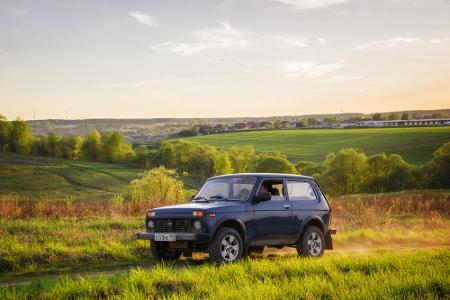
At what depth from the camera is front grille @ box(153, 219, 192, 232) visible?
12.6 meters

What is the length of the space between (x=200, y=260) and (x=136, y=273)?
3751 mm

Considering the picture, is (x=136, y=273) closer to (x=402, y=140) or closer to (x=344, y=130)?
(x=402, y=140)

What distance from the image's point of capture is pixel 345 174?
88.8 metres

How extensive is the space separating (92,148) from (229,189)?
128 metres

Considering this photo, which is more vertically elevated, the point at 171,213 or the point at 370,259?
the point at 171,213

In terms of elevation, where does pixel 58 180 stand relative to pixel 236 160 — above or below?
below

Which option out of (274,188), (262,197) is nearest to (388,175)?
(274,188)

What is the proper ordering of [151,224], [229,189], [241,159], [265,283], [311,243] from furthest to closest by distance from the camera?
[241,159]
[311,243]
[229,189]
[151,224]
[265,283]

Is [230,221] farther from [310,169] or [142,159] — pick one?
[142,159]

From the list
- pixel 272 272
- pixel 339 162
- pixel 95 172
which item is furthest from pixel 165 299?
pixel 95 172

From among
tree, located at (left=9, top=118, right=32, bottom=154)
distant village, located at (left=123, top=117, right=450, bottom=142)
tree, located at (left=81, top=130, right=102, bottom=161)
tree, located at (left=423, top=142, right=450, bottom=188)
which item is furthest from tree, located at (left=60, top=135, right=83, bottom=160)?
tree, located at (left=423, top=142, right=450, bottom=188)

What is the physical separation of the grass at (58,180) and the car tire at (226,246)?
63.9m

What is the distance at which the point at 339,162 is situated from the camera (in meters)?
88.8

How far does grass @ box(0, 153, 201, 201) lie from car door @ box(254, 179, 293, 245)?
6301 centimetres
